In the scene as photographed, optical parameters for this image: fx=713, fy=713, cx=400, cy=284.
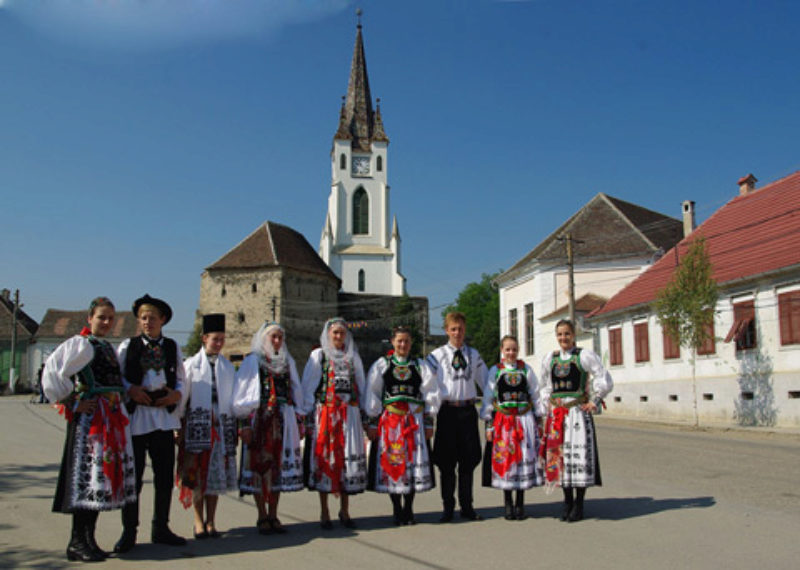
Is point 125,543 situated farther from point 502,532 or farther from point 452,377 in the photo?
point 452,377

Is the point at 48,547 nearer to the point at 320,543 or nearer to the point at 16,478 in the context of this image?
the point at 320,543

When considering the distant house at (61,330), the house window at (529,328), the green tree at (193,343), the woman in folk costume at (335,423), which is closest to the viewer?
the woman in folk costume at (335,423)

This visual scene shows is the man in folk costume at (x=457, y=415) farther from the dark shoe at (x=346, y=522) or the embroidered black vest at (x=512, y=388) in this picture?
the dark shoe at (x=346, y=522)

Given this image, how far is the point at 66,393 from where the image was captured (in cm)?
530

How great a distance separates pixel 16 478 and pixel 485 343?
2509 inches

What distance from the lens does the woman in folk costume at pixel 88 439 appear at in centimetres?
525

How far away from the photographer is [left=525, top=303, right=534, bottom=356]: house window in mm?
38188

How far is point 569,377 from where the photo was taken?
277 inches

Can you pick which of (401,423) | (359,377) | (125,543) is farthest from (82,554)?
(401,423)

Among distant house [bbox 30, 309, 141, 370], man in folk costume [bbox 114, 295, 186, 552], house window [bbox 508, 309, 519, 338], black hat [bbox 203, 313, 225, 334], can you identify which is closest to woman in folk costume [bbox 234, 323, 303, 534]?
black hat [bbox 203, 313, 225, 334]

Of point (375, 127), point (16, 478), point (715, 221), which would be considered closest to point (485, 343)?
point (375, 127)

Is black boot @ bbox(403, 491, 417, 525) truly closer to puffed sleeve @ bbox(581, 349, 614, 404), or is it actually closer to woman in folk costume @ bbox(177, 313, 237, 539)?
woman in folk costume @ bbox(177, 313, 237, 539)

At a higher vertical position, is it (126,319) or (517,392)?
(126,319)

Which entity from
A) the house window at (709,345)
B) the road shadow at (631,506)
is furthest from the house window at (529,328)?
the road shadow at (631,506)
